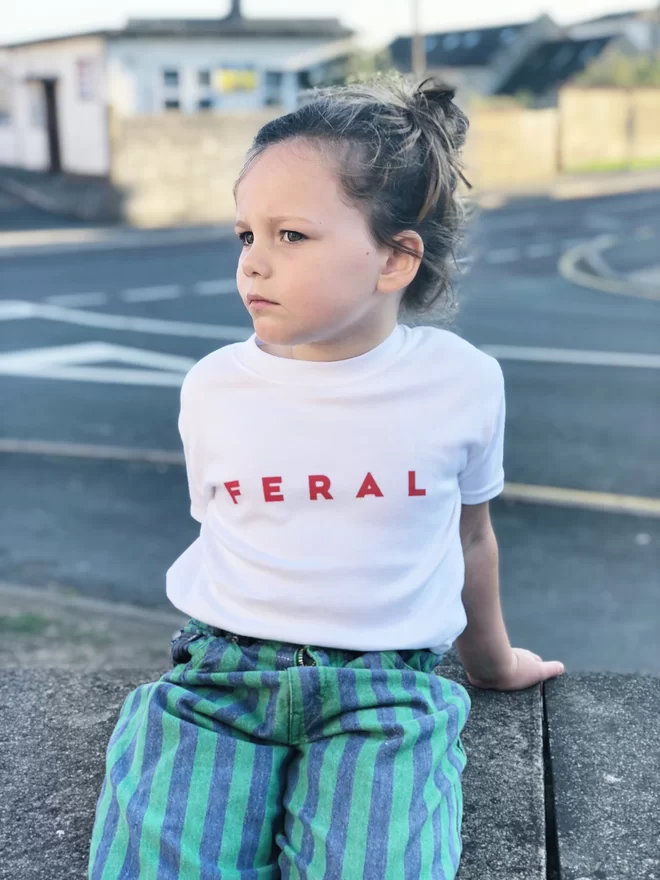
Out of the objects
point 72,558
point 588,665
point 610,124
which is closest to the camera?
point 588,665

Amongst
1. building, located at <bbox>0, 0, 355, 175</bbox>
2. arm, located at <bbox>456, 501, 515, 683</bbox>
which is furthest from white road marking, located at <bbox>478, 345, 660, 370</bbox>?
building, located at <bbox>0, 0, 355, 175</bbox>

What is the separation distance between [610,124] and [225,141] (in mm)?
18386

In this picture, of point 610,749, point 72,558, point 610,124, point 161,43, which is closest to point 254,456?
point 610,749

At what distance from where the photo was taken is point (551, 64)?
5038 centimetres

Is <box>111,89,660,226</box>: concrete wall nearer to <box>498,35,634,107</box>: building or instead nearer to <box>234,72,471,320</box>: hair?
<box>498,35,634,107</box>: building

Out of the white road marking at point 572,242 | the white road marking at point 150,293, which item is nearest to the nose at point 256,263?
the white road marking at point 150,293

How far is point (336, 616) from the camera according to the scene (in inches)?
74.5

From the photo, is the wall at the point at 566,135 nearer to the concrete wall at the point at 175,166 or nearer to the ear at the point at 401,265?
the concrete wall at the point at 175,166

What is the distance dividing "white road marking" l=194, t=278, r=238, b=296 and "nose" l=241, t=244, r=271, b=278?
490 inches

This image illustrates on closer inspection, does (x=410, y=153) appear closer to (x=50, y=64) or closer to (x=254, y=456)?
(x=254, y=456)

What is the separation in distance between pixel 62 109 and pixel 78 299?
18.1 meters

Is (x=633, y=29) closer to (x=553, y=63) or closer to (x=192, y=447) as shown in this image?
(x=553, y=63)

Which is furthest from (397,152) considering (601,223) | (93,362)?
(601,223)

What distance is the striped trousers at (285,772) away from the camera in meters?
1.69
